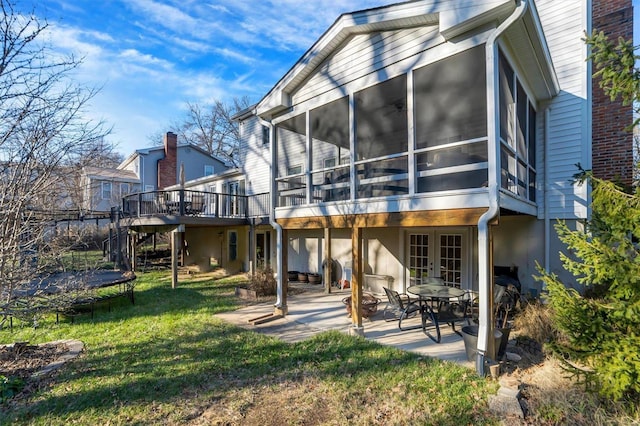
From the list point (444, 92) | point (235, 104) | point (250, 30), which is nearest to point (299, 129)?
point (444, 92)

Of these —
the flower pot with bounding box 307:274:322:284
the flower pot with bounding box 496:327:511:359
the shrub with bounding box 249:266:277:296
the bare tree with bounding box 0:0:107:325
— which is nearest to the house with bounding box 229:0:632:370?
the flower pot with bounding box 496:327:511:359

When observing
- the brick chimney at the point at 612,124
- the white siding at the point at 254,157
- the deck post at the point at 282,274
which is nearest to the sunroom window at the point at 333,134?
the deck post at the point at 282,274

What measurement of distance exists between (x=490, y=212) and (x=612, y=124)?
636cm

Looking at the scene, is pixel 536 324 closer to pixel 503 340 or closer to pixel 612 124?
pixel 503 340

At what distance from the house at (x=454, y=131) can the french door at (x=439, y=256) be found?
3 cm

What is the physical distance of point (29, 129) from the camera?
4.12 metres

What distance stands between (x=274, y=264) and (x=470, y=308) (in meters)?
8.86

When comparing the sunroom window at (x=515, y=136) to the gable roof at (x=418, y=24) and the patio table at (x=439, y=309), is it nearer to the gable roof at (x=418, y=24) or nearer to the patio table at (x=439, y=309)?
the gable roof at (x=418, y=24)

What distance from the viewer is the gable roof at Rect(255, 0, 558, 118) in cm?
460

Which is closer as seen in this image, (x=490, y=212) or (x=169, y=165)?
(x=490, y=212)

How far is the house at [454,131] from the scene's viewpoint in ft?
15.7

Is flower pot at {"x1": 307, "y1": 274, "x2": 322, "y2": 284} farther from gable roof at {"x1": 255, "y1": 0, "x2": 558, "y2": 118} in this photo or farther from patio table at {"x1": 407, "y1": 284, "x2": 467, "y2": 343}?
gable roof at {"x1": 255, "y1": 0, "x2": 558, "y2": 118}

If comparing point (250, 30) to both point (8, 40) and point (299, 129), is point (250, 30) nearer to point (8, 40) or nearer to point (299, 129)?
point (299, 129)

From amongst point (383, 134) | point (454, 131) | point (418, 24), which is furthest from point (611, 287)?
point (383, 134)
